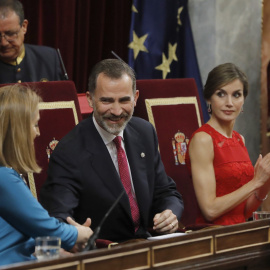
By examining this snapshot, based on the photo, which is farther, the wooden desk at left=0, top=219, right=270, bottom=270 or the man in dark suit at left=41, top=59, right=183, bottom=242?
the man in dark suit at left=41, top=59, right=183, bottom=242

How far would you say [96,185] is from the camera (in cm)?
287

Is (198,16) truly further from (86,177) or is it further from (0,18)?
(86,177)

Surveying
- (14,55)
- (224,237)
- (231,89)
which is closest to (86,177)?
(224,237)

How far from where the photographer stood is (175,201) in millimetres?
3039

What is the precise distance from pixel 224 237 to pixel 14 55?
6.14ft

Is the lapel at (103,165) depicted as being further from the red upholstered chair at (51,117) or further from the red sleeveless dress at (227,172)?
the red sleeveless dress at (227,172)

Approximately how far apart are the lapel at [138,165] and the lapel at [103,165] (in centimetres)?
9

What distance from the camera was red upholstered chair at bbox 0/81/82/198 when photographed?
3165mm

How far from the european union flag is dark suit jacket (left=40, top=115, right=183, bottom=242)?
6.21 feet

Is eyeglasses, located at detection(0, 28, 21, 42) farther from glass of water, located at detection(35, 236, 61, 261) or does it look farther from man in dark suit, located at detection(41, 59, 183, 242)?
glass of water, located at detection(35, 236, 61, 261)

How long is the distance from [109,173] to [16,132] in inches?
27.3

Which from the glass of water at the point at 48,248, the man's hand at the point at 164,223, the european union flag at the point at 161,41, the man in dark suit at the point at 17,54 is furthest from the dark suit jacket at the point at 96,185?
the european union flag at the point at 161,41

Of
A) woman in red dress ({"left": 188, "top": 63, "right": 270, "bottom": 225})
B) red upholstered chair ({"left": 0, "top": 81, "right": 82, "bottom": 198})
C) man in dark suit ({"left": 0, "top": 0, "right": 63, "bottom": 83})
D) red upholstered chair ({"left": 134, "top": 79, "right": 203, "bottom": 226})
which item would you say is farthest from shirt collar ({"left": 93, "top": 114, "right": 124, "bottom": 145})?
man in dark suit ({"left": 0, "top": 0, "right": 63, "bottom": 83})

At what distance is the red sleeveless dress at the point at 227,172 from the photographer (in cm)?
334
